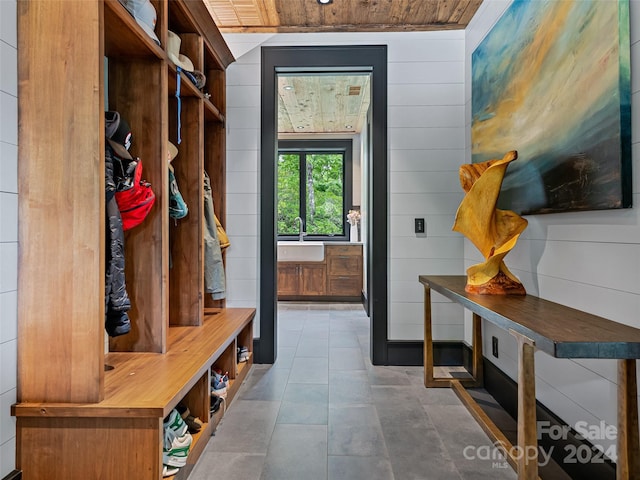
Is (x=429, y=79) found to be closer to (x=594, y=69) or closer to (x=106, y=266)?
(x=594, y=69)

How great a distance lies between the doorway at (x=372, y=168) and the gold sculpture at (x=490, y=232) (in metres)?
1.04

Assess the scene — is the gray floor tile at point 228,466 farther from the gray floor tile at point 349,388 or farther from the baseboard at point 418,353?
the baseboard at point 418,353

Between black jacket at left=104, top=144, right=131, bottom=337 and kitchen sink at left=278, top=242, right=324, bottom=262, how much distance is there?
12.4ft

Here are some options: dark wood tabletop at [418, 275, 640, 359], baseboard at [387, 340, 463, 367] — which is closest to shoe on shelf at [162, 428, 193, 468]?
dark wood tabletop at [418, 275, 640, 359]

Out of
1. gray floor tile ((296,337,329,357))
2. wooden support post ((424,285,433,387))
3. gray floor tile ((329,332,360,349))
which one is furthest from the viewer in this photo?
gray floor tile ((329,332,360,349))

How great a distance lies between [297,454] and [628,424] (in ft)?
4.14

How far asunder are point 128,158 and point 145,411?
3.26 feet

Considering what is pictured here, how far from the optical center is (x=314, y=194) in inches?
246

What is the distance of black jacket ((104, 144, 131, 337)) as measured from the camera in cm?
144

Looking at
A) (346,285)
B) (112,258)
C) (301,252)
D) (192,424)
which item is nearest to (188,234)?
(112,258)

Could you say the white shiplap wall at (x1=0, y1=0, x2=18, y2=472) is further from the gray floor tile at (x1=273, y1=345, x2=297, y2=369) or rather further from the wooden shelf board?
the gray floor tile at (x1=273, y1=345, x2=297, y2=369)

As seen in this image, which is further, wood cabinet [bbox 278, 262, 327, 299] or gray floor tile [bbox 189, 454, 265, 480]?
wood cabinet [bbox 278, 262, 327, 299]

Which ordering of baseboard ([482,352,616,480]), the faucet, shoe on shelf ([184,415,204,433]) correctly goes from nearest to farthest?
baseboard ([482,352,616,480]) → shoe on shelf ([184,415,204,433]) → the faucet

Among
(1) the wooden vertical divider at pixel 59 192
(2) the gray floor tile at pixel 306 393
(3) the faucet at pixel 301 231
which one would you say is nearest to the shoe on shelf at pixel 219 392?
(2) the gray floor tile at pixel 306 393
